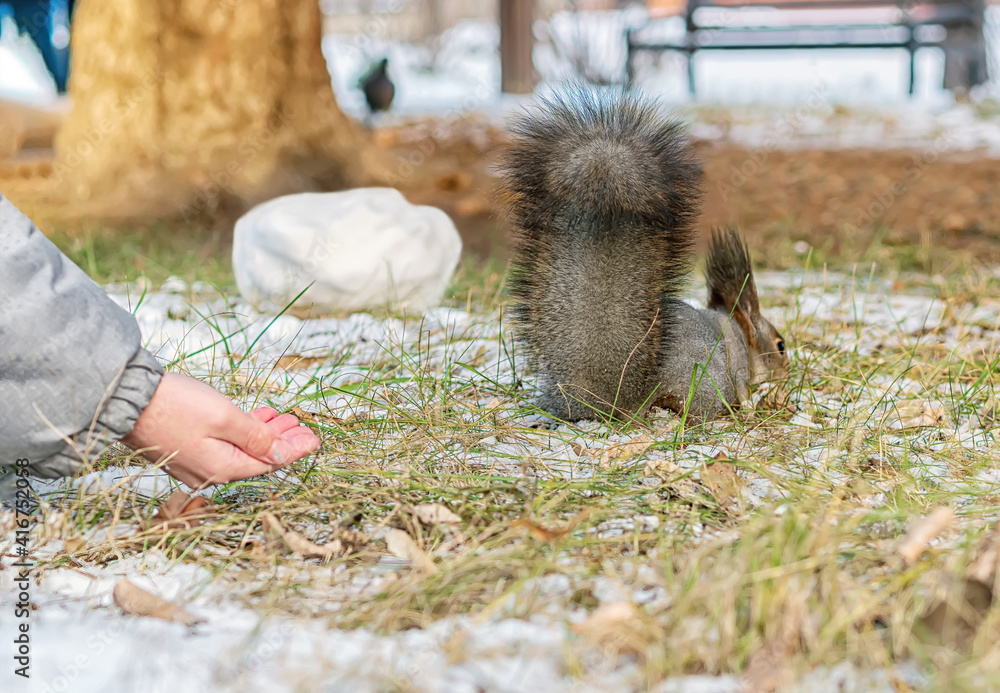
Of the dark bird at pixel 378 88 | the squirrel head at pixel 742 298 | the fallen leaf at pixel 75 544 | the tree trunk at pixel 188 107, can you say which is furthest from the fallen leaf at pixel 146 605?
the dark bird at pixel 378 88

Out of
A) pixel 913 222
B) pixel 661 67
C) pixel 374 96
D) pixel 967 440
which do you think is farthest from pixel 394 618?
pixel 661 67

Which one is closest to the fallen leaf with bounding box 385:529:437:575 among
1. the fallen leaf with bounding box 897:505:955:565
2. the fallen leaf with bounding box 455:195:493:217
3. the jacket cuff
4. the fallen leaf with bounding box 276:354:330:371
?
the jacket cuff

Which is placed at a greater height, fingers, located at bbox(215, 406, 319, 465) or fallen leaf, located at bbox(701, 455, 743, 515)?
fingers, located at bbox(215, 406, 319, 465)

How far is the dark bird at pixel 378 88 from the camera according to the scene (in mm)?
8164

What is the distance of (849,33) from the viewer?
31.3 feet

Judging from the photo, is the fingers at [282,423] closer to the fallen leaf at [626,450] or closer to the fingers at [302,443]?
the fingers at [302,443]

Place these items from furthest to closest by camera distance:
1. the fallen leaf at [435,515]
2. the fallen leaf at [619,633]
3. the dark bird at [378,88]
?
the dark bird at [378,88], the fallen leaf at [435,515], the fallen leaf at [619,633]

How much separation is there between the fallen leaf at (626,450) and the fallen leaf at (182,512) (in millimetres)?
702

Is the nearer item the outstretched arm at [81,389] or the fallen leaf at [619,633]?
the fallen leaf at [619,633]

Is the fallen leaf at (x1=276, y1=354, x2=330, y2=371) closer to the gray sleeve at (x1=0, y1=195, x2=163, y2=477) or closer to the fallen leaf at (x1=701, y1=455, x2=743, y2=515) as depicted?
the gray sleeve at (x1=0, y1=195, x2=163, y2=477)

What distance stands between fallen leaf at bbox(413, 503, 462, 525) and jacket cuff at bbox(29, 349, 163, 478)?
17.7 inches

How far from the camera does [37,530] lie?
5.16 ft

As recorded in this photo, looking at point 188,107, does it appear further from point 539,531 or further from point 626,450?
point 539,531

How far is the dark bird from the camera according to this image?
8.16 m
